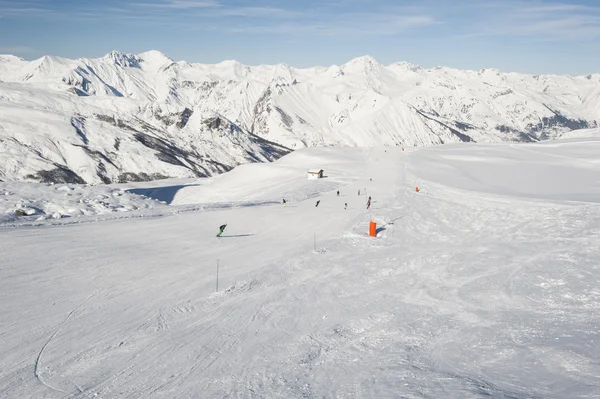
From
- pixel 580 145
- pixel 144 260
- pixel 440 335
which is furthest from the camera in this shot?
pixel 580 145

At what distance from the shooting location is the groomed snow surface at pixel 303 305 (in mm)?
10289

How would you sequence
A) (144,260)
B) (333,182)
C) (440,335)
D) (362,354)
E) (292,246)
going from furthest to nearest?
(333,182)
(292,246)
(144,260)
(440,335)
(362,354)

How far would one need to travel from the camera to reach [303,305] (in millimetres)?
15352

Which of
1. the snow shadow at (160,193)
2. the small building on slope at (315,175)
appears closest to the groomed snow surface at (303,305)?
the small building on slope at (315,175)

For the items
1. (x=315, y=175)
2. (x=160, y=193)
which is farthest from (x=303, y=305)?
(x=160, y=193)

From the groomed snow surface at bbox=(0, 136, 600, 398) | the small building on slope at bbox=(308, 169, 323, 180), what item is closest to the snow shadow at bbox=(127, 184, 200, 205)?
the small building on slope at bbox=(308, 169, 323, 180)

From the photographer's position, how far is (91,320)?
528 inches

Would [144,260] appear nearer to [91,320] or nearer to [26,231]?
[91,320]

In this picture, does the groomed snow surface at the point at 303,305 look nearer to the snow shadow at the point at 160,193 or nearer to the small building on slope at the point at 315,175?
the small building on slope at the point at 315,175

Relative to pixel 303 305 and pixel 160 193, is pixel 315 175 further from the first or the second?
pixel 303 305

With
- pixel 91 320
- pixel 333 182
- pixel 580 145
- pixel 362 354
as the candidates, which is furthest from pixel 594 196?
pixel 580 145

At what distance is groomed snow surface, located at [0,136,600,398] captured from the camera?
33.8ft

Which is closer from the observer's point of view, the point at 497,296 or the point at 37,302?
the point at 37,302

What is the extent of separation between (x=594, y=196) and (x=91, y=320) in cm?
4382
